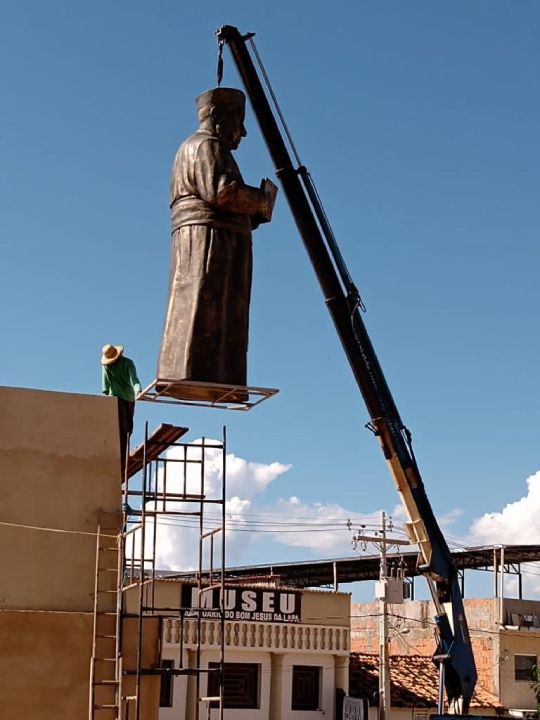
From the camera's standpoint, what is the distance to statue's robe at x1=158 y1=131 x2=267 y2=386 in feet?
35.9

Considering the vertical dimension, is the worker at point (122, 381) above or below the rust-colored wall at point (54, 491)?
above

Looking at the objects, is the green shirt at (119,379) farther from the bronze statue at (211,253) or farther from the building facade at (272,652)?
the building facade at (272,652)

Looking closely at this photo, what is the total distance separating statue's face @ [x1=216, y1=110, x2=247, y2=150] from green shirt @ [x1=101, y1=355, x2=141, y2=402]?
2.81 metres

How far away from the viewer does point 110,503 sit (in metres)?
11.9

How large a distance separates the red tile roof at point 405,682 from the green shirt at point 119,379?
1936cm

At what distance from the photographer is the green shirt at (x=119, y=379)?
41.4 ft

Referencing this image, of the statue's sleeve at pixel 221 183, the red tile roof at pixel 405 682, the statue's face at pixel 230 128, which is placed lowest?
the red tile roof at pixel 405 682

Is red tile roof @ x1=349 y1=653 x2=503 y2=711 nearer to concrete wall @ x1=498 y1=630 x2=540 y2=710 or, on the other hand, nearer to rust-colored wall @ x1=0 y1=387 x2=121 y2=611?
concrete wall @ x1=498 y1=630 x2=540 y2=710

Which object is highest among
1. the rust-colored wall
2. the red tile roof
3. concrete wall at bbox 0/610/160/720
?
the rust-colored wall

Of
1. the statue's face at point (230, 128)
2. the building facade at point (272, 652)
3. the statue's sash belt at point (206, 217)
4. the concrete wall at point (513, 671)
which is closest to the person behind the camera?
the statue's sash belt at point (206, 217)

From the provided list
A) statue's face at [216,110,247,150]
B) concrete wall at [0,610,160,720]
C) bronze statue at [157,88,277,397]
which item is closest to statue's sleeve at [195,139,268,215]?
bronze statue at [157,88,277,397]

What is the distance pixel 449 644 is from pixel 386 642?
33.4 ft

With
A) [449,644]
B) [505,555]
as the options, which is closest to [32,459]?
[449,644]

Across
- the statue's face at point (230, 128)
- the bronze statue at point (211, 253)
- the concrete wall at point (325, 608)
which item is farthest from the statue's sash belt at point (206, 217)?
the concrete wall at point (325, 608)
